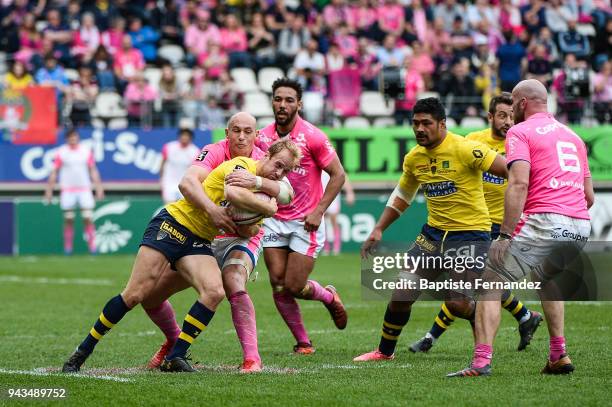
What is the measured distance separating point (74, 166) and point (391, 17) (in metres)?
9.30

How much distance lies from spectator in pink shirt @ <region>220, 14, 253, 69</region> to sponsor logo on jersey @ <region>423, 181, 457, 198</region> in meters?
17.3

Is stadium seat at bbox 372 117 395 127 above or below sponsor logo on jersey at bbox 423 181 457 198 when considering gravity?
above

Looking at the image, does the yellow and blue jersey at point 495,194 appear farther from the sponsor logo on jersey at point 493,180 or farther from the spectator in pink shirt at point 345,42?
the spectator in pink shirt at point 345,42

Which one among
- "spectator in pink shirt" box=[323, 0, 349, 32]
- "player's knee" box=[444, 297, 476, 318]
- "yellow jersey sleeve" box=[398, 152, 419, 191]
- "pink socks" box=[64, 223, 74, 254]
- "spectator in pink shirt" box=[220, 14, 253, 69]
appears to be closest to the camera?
"yellow jersey sleeve" box=[398, 152, 419, 191]

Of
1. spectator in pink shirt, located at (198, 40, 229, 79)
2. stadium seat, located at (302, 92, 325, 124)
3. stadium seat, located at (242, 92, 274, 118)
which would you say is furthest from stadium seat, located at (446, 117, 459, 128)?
spectator in pink shirt, located at (198, 40, 229, 79)

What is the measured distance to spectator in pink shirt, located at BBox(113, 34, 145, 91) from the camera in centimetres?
2603

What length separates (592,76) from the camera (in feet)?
88.3

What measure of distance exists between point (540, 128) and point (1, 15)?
22096 millimetres

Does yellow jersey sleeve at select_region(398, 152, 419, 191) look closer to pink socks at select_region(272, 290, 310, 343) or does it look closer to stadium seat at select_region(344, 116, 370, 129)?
pink socks at select_region(272, 290, 310, 343)

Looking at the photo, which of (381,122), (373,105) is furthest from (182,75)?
(381,122)

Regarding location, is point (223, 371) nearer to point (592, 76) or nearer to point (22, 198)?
point (22, 198)

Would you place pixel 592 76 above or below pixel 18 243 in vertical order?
above

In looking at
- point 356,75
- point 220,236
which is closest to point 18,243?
point 356,75

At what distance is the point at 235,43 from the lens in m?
27.1
